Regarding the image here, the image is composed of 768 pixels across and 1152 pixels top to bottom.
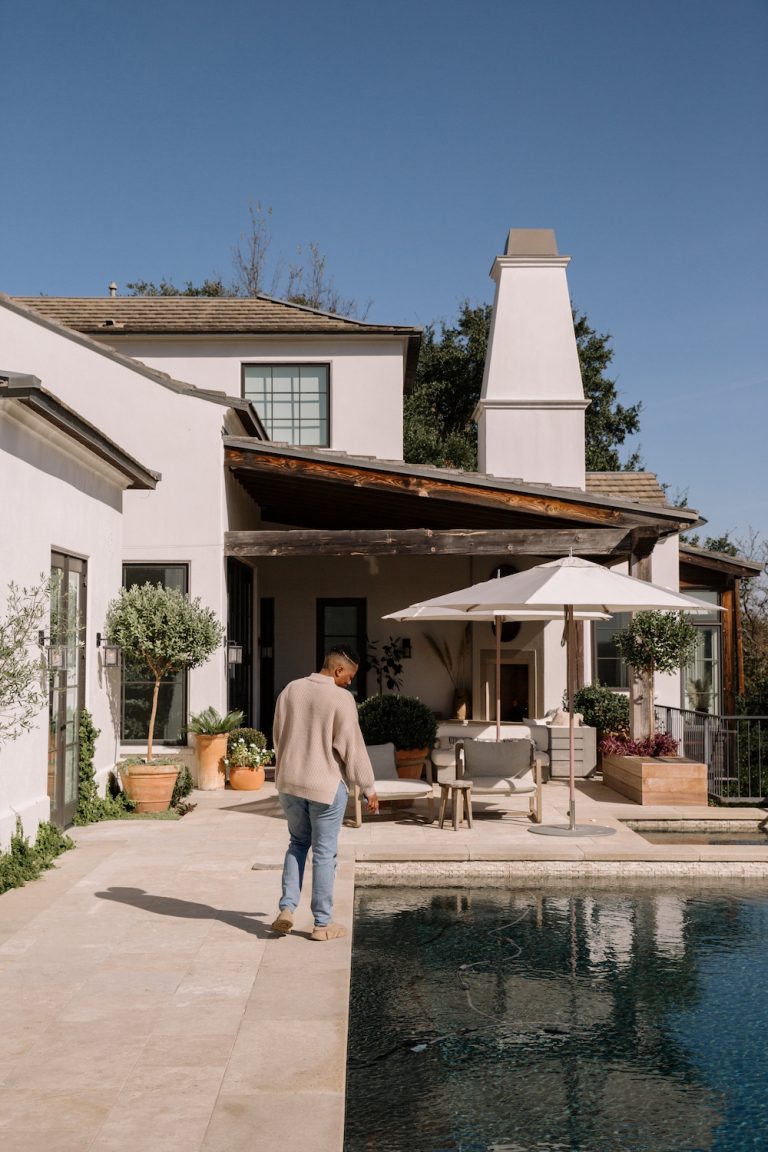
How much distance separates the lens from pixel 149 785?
422 inches

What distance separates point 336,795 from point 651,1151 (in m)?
2.59

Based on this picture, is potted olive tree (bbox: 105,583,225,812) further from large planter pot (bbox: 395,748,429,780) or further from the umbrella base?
the umbrella base

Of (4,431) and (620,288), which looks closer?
(4,431)

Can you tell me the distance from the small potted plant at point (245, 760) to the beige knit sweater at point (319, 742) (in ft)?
21.5

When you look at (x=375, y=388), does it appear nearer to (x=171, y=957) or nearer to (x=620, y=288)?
(x=620, y=288)

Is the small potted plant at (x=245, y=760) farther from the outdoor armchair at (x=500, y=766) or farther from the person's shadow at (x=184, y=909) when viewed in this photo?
the person's shadow at (x=184, y=909)

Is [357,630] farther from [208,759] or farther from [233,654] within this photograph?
[208,759]

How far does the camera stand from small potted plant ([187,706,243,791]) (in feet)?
40.6

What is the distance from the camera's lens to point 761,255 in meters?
15.7

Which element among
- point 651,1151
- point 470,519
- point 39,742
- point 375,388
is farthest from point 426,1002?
point 375,388

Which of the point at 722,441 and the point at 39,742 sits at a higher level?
the point at 722,441

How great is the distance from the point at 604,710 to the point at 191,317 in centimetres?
909

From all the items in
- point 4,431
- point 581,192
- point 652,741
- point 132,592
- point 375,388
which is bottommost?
point 652,741

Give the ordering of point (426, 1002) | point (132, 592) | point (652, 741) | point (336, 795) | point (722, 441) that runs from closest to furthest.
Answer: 1. point (426, 1002)
2. point (336, 795)
3. point (132, 592)
4. point (652, 741)
5. point (722, 441)
